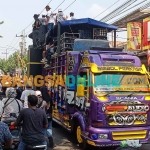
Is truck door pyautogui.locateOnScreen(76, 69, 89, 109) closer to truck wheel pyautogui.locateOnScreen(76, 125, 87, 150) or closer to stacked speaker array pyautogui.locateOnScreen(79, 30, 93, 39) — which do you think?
truck wheel pyautogui.locateOnScreen(76, 125, 87, 150)

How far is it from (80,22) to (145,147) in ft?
15.6

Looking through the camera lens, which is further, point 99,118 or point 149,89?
point 149,89

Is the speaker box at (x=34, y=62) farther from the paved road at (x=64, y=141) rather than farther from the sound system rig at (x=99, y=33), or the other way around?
the paved road at (x=64, y=141)

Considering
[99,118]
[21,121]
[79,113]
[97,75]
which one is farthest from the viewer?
[79,113]

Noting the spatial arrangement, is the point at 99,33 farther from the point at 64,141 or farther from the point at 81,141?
the point at 81,141

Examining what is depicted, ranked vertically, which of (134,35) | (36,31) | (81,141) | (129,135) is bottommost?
(81,141)

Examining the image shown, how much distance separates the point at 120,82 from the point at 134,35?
12.1 m

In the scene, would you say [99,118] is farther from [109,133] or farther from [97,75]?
[97,75]

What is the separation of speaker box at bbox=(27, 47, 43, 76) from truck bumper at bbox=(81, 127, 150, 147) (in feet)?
20.4

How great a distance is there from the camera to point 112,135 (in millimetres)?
6555

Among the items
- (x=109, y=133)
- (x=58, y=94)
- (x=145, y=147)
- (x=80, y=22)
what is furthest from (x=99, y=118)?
(x=80, y=22)

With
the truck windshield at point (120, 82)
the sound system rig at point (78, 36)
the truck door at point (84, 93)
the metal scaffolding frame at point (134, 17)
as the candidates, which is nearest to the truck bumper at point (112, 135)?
the truck door at point (84, 93)

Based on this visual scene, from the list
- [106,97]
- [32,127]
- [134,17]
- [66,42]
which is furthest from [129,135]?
[134,17]

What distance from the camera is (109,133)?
21.4 feet
